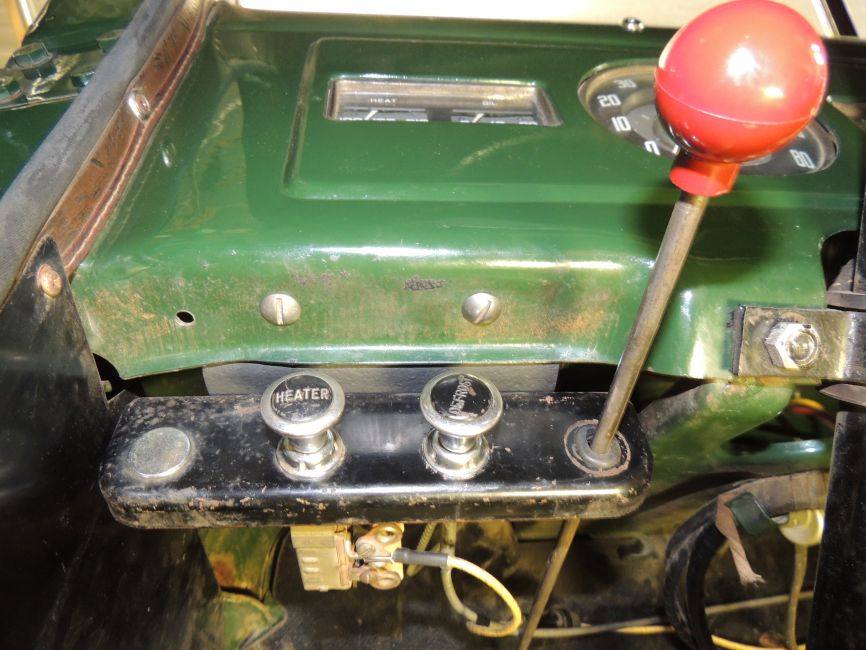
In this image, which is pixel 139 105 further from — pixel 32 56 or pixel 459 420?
pixel 459 420

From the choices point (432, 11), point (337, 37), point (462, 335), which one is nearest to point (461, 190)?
point (462, 335)

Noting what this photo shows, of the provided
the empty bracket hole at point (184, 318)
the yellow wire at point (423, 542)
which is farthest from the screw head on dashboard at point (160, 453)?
the yellow wire at point (423, 542)

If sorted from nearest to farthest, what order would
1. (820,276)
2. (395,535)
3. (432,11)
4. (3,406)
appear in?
1. (3,406)
2. (820,276)
3. (395,535)
4. (432,11)

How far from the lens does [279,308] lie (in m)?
0.63

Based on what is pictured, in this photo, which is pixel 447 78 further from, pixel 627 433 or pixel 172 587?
pixel 172 587

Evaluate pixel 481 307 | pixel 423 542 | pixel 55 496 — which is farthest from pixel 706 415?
pixel 55 496

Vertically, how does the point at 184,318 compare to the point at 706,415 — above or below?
above

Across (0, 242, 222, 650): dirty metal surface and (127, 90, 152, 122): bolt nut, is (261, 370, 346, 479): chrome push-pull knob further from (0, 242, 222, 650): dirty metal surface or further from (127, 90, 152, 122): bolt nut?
(127, 90, 152, 122): bolt nut

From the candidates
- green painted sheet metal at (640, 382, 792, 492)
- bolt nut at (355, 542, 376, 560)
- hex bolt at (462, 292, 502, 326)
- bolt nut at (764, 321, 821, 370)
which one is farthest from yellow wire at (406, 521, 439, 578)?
bolt nut at (764, 321, 821, 370)

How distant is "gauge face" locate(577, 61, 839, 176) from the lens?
2.53ft

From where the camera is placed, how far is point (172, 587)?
879 mm

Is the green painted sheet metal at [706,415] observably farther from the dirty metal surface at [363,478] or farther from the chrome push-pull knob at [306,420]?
the chrome push-pull knob at [306,420]

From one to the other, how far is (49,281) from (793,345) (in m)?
0.64

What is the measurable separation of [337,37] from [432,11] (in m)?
0.20
